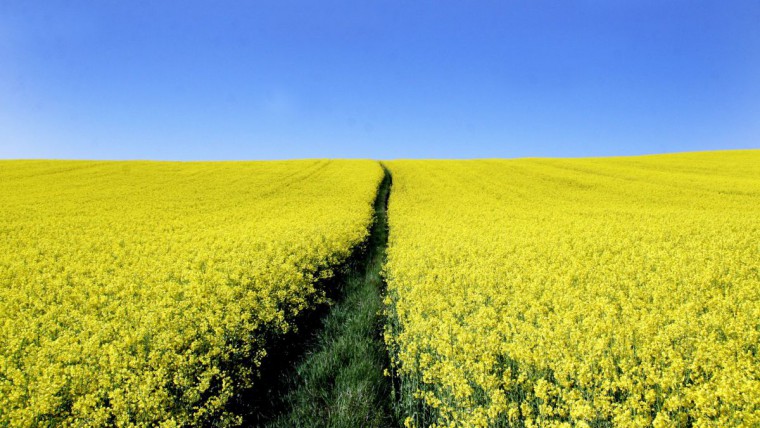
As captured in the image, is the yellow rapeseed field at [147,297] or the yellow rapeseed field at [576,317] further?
the yellow rapeseed field at [147,297]

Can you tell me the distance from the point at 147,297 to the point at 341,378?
153 inches

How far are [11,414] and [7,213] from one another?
18633 mm

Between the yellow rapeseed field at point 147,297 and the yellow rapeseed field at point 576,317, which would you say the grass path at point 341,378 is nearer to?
the yellow rapeseed field at point 576,317

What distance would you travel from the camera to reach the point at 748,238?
38.2 feet

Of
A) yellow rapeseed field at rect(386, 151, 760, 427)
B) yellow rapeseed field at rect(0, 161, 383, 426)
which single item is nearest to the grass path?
yellow rapeseed field at rect(386, 151, 760, 427)

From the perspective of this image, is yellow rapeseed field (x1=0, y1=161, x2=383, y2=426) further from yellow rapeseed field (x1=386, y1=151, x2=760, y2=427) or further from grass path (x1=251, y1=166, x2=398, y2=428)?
yellow rapeseed field (x1=386, y1=151, x2=760, y2=427)

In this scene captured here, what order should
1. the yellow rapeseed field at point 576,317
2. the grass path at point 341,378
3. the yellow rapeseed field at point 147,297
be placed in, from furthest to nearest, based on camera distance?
the grass path at point 341,378 → the yellow rapeseed field at point 147,297 → the yellow rapeseed field at point 576,317

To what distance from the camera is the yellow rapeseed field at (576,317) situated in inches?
144

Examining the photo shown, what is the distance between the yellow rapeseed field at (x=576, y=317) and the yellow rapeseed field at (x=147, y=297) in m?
2.05

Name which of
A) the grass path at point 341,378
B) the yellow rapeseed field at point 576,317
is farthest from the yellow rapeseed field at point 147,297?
the yellow rapeseed field at point 576,317

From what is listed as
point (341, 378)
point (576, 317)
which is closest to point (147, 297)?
point (341, 378)

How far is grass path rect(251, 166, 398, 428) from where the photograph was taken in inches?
192

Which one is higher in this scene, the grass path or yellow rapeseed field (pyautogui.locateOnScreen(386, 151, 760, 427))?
yellow rapeseed field (pyautogui.locateOnScreen(386, 151, 760, 427))

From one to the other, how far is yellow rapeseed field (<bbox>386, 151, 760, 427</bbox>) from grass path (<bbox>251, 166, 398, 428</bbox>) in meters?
0.38
